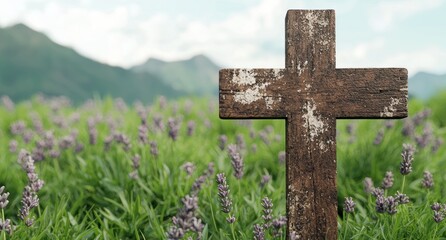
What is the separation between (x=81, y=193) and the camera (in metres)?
4.14

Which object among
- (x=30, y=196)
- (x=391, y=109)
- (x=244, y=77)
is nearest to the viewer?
(x=30, y=196)

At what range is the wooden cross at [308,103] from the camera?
2.92 meters

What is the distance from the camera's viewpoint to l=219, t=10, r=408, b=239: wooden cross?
2920mm

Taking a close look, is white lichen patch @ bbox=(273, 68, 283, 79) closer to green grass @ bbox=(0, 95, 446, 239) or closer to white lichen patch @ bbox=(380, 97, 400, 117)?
white lichen patch @ bbox=(380, 97, 400, 117)

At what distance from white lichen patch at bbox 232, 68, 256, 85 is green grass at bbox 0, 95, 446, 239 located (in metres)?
0.72

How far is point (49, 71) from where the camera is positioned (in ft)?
97.3

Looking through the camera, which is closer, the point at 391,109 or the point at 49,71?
the point at 391,109

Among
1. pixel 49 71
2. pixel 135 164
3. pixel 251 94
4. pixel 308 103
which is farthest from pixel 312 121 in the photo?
pixel 49 71

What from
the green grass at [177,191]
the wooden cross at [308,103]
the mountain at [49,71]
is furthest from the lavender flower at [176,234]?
the mountain at [49,71]

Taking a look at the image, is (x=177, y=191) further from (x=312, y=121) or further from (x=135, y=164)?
(x=312, y=121)

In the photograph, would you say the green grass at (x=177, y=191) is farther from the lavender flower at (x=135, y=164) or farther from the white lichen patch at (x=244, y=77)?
the white lichen patch at (x=244, y=77)

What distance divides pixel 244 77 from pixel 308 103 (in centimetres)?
35

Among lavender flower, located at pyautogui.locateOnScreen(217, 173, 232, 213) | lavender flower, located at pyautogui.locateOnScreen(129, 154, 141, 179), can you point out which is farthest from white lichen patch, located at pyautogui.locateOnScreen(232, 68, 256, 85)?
lavender flower, located at pyautogui.locateOnScreen(129, 154, 141, 179)

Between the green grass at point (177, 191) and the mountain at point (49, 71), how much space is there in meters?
23.2
